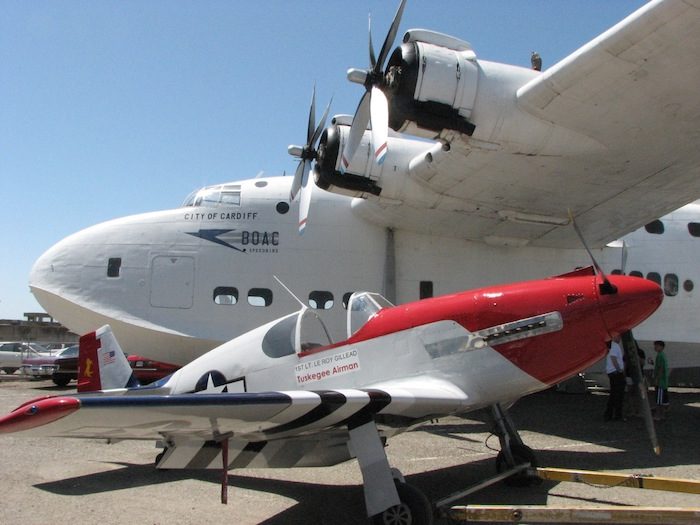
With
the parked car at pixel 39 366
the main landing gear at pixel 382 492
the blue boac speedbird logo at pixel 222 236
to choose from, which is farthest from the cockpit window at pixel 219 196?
the parked car at pixel 39 366

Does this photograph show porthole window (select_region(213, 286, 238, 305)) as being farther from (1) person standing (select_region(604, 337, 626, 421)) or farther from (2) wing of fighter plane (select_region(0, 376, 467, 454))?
(1) person standing (select_region(604, 337, 626, 421))

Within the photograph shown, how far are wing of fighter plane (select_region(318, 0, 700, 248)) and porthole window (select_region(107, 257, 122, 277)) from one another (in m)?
4.78

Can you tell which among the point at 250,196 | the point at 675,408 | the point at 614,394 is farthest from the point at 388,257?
the point at 675,408

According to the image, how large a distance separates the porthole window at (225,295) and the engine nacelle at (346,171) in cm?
304

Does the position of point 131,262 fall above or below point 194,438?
above

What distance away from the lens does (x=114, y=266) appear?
12.9 m

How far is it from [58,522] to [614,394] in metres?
9.64

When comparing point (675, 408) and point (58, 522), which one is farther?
point (675, 408)

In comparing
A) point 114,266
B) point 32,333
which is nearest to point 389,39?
point 114,266

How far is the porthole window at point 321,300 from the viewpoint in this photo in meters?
13.0

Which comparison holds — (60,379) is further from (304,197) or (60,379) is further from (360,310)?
(360,310)

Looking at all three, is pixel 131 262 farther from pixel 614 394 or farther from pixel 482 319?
pixel 614 394

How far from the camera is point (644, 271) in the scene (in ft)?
46.4

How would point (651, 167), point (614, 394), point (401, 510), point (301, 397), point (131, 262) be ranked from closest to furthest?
1. point (301, 397)
2. point (401, 510)
3. point (651, 167)
4. point (614, 394)
5. point (131, 262)
